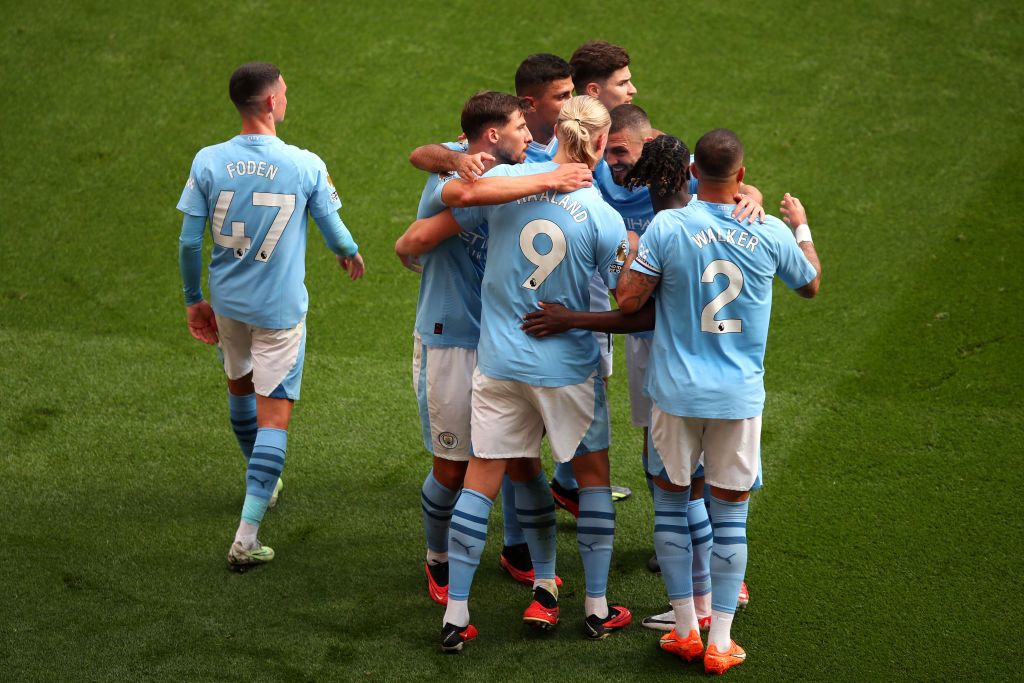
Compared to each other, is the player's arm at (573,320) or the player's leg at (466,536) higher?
the player's arm at (573,320)

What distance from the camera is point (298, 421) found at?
5.43 metres

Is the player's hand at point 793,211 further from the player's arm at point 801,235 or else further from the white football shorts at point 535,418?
the white football shorts at point 535,418

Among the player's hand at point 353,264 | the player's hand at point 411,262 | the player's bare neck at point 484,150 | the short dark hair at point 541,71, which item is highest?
the short dark hair at point 541,71

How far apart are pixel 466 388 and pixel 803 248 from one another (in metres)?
1.25

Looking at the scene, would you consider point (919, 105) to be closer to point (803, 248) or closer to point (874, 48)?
point (874, 48)

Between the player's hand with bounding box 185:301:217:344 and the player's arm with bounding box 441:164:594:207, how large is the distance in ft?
4.86

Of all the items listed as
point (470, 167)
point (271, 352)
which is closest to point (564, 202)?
point (470, 167)

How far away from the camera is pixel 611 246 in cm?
354

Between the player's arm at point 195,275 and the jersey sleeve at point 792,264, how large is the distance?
7.01 ft

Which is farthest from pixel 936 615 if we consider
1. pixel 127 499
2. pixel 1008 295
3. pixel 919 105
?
pixel 919 105

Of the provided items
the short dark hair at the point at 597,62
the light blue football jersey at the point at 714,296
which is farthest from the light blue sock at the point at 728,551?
the short dark hair at the point at 597,62

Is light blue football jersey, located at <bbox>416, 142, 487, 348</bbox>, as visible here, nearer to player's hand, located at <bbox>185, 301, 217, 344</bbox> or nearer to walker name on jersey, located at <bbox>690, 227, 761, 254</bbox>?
walker name on jersey, located at <bbox>690, 227, 761, 254</bbox>

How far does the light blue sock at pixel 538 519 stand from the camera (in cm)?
388

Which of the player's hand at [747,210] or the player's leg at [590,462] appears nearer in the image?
the player's hand at [747,210]
